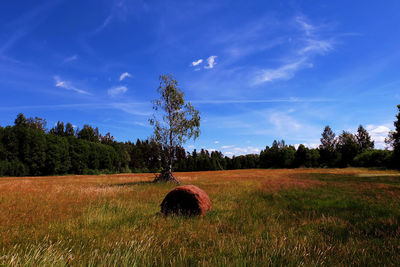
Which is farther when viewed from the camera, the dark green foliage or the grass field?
the dark green foliage

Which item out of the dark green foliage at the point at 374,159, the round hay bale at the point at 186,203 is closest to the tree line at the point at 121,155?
the dark green foliage at the point at 374,159

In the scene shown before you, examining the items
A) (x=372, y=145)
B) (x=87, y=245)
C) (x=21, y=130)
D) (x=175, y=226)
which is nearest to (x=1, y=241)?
(x=87, y=245)

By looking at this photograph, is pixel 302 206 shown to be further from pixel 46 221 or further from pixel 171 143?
pixel 171 143

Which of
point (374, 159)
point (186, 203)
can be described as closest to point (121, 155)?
point (186, 203)

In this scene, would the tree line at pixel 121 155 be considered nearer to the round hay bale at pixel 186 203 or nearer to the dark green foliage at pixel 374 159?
the dark green foliage at pixel 374 159

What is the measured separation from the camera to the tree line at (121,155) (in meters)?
37.8

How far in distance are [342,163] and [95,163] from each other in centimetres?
7895

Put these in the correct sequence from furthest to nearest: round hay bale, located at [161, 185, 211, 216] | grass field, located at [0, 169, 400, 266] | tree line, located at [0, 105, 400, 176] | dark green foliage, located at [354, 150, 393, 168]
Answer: dark green foliage, located at [354, 150, 393, 168], tree line, located at [0, 105, 400, 176], round hay bale, located at [161, 185, 211, 216], grass field, located at [0, 169, 400, 266]

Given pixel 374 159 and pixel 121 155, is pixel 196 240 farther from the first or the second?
pixel 121 155

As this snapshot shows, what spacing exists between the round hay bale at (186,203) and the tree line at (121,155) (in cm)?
1396

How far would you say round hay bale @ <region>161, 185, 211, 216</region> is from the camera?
7.04 metres

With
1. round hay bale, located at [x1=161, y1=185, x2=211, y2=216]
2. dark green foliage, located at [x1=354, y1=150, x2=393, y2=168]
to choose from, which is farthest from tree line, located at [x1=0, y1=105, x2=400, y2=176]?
round hay bale, located at [x1=161, y1=185, x2=211, y2=216]

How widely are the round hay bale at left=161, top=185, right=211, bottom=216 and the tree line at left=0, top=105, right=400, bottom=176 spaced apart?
45.8ft

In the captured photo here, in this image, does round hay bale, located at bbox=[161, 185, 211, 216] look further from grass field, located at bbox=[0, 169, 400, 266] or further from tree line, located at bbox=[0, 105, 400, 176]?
tree line, located at bbox=[0, 105, 400, 176]
